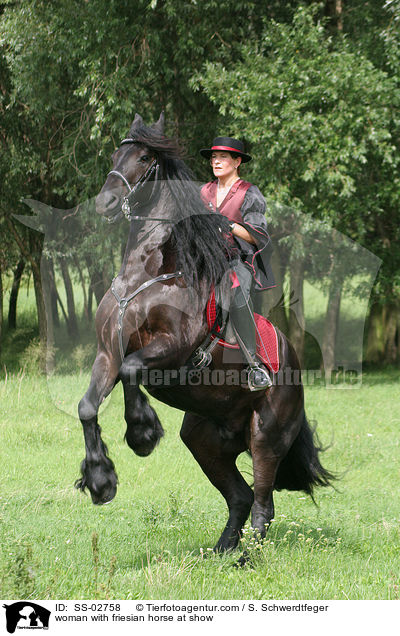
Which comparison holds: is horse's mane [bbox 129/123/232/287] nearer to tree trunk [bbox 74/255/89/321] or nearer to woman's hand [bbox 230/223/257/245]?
woman's hand [bbox 230/223/257/245]

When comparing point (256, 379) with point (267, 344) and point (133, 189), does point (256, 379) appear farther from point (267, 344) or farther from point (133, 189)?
point (133, 189)

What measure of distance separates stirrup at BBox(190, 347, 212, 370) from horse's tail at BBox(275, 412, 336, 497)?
1.45 meters

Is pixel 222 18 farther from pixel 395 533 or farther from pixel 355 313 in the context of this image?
pixel 355 313

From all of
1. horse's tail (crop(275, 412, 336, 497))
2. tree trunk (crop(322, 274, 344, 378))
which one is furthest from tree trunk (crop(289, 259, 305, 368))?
horse's tail (crop(275, 412, 336, 497))

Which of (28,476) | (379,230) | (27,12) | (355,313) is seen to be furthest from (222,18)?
(355,313)

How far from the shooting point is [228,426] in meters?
5.68

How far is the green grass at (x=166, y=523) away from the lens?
474 cm

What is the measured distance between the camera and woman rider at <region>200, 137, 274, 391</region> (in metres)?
5.26

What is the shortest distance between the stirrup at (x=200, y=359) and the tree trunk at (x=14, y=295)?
18.4 m

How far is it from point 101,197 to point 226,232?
1.04m

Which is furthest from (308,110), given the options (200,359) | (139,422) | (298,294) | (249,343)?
(139,422)
